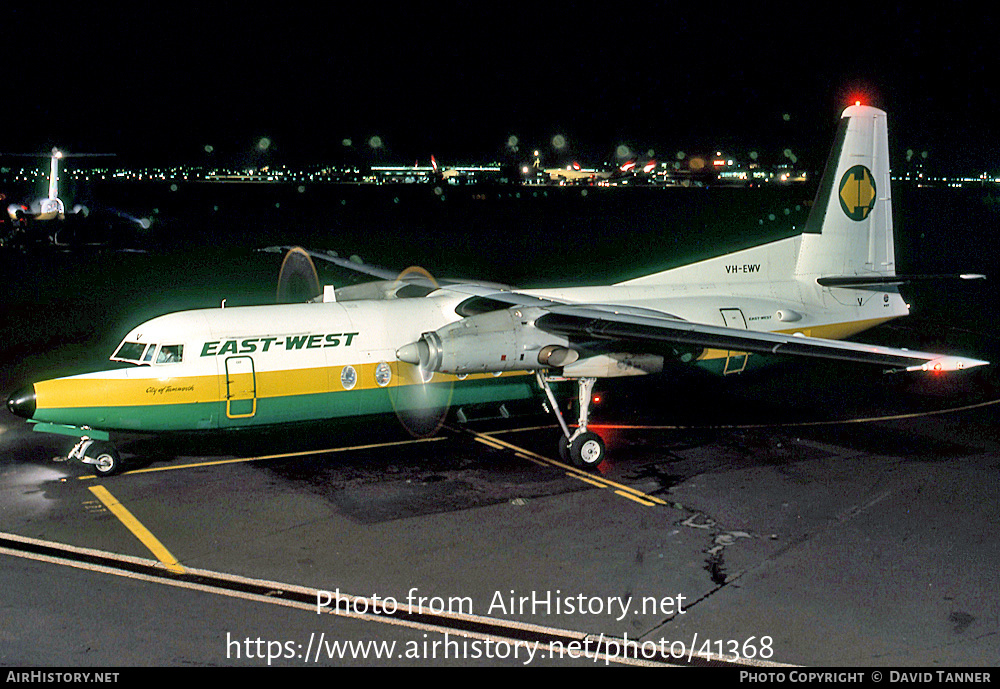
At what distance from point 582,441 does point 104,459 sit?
9371 millimetres

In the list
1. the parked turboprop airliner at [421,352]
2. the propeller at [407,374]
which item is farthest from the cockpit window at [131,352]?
the propeller at [407,374]

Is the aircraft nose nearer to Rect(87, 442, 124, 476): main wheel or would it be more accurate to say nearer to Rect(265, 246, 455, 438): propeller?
Rect(87, 442, 124, 476): main wheel

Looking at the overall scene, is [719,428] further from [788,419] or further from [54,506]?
[54,506]

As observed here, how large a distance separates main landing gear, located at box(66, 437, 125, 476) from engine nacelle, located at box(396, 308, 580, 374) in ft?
19.4

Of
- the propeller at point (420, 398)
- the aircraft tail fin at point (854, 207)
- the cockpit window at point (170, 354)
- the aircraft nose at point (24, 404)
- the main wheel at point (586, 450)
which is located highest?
the aircraft tail fin at point (854, 207)

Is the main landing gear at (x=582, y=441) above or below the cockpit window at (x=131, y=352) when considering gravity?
below

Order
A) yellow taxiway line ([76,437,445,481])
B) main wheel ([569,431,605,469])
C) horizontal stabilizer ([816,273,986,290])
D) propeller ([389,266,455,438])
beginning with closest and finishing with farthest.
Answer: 1. yellow taxiway line ([76,437,445,481])
2. main wheel ([569,431,605,469])
3. propeller ([389,266,455,438])
4. horizontal stabilizer ([816,273,986,290])

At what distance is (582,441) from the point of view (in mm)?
17469

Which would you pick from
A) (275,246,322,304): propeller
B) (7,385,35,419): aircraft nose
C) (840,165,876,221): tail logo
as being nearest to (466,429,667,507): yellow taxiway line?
(275,246,322,304): propeller

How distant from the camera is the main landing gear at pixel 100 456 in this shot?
1669 cm

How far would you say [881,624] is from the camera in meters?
11.0

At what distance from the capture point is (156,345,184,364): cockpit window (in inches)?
656

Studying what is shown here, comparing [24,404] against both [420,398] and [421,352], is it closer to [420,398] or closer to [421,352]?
[421,352]

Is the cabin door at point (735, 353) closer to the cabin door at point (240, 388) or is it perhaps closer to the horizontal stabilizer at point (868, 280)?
the horizontal stabilizer at point (868, 280)
